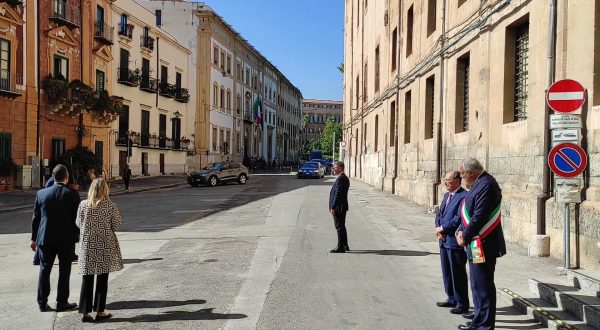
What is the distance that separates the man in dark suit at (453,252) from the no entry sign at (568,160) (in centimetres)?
222

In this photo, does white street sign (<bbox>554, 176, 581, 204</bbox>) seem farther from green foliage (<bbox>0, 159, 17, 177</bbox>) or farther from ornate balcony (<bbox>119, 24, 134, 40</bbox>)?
ornate balcony (<bbox>119, 24, 134, 40</bbox>)

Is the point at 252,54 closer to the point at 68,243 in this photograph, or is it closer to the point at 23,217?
the point at 23,217

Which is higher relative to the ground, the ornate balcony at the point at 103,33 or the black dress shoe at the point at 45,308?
the ornate balcony at the point at 103,33

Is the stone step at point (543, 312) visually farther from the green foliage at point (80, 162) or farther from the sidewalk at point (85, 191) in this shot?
the green foliage at point (80, 162)

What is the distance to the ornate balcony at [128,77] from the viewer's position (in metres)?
32.2

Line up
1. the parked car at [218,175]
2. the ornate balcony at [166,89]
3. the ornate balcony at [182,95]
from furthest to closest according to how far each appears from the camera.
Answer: the ornate balcony at [182,95] < the ornate balcony at [166,89] < the parked car at [218,175]

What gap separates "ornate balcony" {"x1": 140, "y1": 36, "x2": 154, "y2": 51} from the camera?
3494cm

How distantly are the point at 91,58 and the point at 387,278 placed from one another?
83.7ft

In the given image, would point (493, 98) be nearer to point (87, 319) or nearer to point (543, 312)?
point (543, 312)

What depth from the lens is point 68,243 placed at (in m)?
5.81

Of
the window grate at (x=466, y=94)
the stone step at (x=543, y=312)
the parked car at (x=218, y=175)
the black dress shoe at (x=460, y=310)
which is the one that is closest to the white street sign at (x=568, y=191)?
the stone step at (x=543, y=312)

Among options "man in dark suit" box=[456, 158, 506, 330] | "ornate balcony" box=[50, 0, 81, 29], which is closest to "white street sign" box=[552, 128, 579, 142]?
"man in dark suit" box=[456, 158, 506, 330]

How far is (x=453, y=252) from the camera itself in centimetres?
576

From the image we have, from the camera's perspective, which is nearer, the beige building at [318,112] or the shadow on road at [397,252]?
the shadow on road at [397,252]
